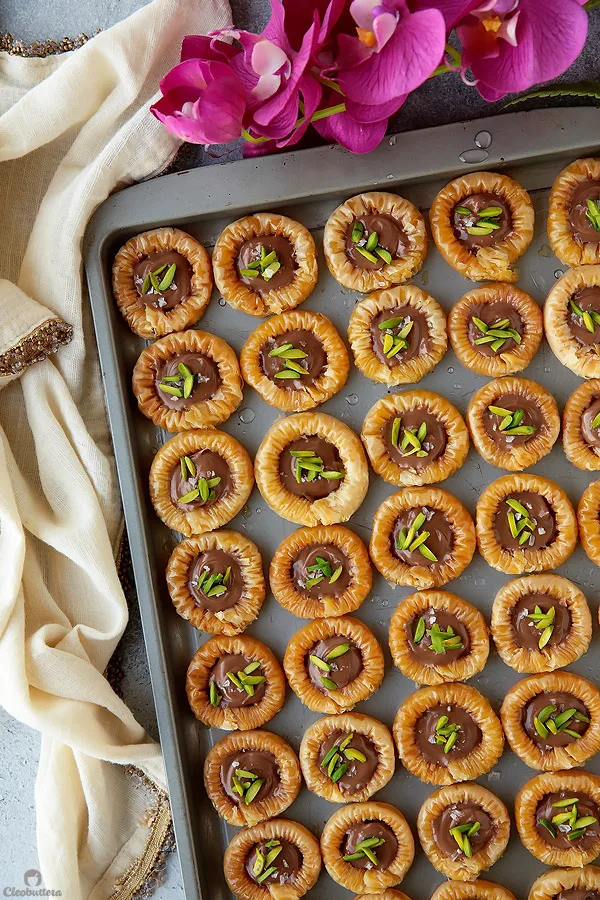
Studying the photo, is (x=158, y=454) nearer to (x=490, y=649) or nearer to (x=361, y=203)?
(x=361, y=203)

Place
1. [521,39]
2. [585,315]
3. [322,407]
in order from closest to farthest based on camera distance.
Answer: [521,39], [585,315], [322,407]

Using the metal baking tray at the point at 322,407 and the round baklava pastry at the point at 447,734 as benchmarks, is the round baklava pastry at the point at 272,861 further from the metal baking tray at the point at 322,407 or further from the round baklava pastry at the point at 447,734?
the round baklava pastry at the point at 447,734

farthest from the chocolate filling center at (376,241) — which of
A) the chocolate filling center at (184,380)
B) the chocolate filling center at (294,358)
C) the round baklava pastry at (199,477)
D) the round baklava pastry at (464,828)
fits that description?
the round baklava pastry at (464,828)

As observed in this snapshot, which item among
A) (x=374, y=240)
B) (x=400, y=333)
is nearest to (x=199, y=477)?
(x=400, y=333)

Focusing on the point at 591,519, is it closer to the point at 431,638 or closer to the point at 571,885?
the point at 431,638

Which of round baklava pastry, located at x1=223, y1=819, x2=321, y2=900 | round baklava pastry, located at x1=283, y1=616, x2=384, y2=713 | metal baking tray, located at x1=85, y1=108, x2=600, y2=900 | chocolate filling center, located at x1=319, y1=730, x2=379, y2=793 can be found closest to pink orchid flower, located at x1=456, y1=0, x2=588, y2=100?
metal baking tray, located at x1=85, y1=108, x2=600, y2=900

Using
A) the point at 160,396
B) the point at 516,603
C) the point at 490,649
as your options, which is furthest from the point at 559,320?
the point at 160,396

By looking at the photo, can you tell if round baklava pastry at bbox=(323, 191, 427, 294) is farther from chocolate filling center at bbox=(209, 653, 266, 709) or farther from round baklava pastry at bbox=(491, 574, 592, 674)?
chocolate filling center at bbox=(209, 653, 266, 709)
